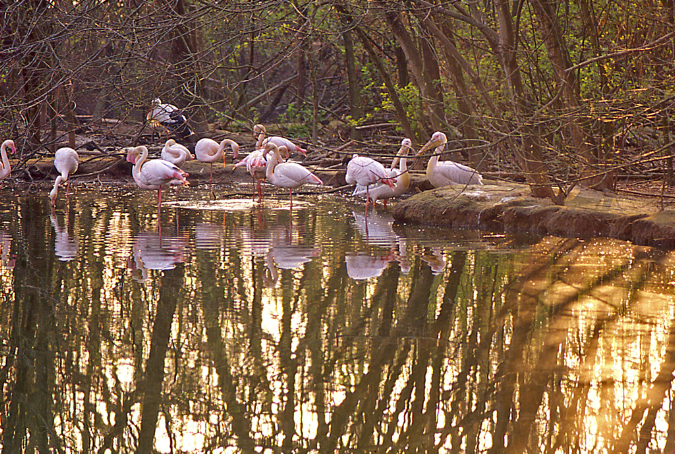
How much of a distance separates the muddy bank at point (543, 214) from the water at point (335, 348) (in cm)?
43

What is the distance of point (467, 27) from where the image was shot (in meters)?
11.6

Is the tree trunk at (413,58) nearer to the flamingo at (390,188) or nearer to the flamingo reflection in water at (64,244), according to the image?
the flamingo at (390,188)

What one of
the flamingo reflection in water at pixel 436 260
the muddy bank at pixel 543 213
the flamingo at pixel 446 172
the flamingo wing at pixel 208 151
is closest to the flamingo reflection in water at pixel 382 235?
the flamingo reflection in water at pixel 436 260

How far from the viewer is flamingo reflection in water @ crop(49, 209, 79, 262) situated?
20.9 ft

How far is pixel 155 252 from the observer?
6.54 metres

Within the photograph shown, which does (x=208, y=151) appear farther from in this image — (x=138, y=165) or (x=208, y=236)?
(x=208, y=236)

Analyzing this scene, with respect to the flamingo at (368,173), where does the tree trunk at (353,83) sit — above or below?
above

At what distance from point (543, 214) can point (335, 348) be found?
15.4ft

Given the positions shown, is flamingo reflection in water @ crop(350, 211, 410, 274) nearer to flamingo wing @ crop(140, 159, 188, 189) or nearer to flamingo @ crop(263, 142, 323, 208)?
flamingo @ crop(263, 142, 323, 208)

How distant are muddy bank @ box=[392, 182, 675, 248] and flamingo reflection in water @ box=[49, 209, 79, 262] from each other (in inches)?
128

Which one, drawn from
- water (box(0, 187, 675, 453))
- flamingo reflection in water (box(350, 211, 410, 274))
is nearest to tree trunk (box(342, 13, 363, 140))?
flamingo reflection in water (box(350, 211, 410, 274))

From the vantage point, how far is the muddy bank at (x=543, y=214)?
7.12 m

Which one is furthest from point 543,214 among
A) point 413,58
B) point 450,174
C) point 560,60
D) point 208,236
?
point 413,58

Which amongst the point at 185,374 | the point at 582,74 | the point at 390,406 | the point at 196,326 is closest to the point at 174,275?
the point at 196,326
